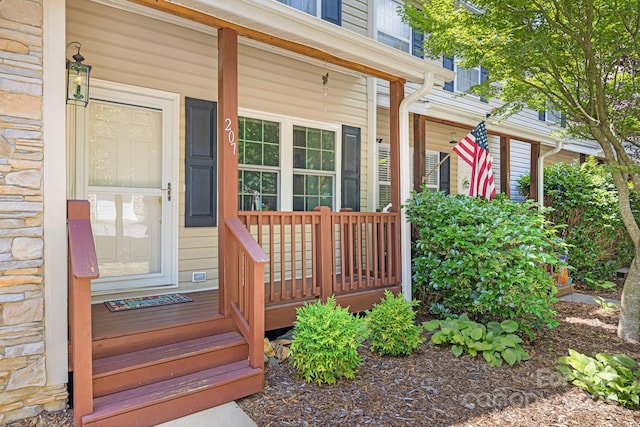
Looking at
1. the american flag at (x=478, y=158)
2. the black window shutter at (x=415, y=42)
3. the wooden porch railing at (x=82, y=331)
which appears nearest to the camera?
the wooden porch railing at (x=82, y=331)

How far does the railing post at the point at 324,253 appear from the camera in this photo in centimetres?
388

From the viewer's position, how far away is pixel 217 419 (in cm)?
252

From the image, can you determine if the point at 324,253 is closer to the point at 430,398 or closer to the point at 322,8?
the point at 430,398

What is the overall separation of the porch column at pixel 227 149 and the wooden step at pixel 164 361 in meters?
0.33

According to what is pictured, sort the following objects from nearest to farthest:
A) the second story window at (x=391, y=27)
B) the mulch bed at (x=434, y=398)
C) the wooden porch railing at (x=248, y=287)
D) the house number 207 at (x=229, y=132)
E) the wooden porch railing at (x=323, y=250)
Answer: the mulch bed at (x=434, y=398)
the wooden porch railing at (x=248, y=287)
the house number 207 at (x=229, y=132)
the wooden porch railing at (x=323, y=250)
the second story window at (x=391, y=27)

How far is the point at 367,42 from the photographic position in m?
3.95

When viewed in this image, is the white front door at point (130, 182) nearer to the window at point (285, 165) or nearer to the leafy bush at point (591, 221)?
the window at point (285, 165)

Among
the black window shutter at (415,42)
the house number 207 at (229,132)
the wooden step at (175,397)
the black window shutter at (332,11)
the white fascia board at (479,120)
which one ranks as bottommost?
the wooden step at (175,397)

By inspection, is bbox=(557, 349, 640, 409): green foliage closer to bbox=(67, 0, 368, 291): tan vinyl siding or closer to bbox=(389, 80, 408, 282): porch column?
bbox=(389, 80, 408, 282): porch column

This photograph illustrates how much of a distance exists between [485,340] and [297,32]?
313 centimetres

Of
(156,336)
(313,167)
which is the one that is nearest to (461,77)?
(313,167)

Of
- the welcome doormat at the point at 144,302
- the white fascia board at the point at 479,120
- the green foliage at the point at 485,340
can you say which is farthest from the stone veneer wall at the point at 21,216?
the white fascia board at the point at 479,120

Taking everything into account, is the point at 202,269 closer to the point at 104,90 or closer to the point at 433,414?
the point at 104,90

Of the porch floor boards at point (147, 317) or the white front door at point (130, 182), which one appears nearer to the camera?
the porch floor boards at point (147, 317)
